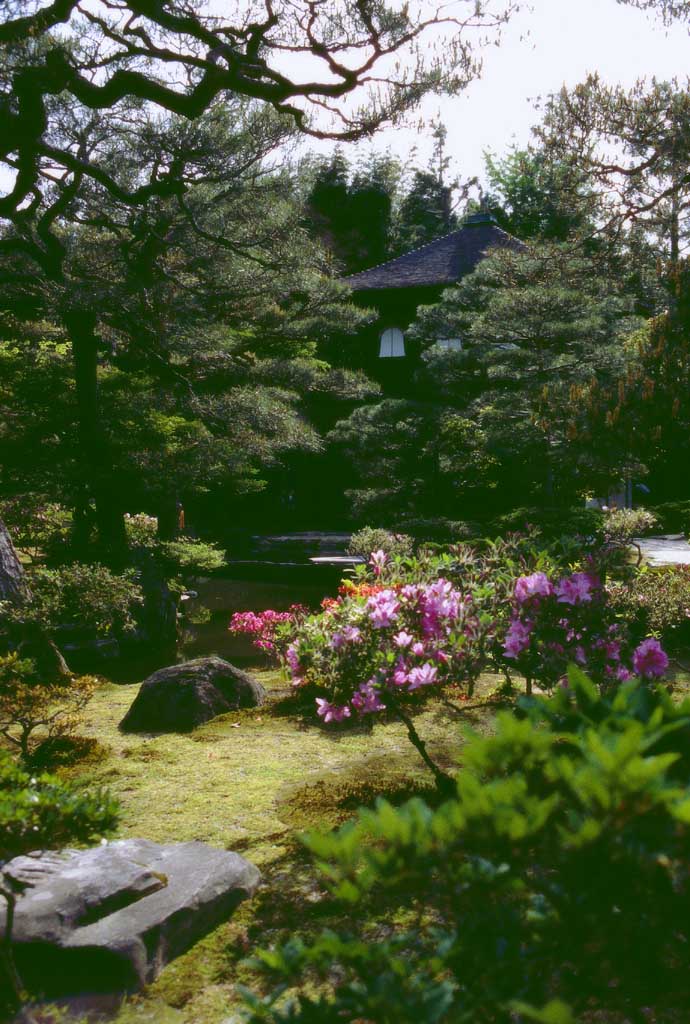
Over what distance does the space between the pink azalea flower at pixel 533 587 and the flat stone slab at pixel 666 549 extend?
1019 centimetres

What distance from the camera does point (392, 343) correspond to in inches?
883

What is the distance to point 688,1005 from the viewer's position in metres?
2.81

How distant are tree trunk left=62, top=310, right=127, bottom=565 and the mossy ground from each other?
170 inches

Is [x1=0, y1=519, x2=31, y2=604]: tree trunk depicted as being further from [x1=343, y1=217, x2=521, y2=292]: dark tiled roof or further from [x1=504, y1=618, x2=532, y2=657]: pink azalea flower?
[x1=343, y1=217, x2=521, y2=292]: dark tiled roof

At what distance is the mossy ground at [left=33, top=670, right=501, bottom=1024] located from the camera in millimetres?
3145

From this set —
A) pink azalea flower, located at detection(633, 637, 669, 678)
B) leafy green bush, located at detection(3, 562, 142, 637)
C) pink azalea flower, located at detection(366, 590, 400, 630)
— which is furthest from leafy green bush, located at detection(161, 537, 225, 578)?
pink azalea flower, located at detection(633, 637, 669, 678)

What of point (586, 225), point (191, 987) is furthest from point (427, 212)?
point (191, 987)

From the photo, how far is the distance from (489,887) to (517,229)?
119ft

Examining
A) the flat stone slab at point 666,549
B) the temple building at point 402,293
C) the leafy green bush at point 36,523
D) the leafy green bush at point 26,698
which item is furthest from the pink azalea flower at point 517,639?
the temple building at point 402,293

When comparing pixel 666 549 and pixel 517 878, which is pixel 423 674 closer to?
pixel 517 878

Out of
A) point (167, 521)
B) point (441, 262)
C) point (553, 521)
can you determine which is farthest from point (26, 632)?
point (441, 262)

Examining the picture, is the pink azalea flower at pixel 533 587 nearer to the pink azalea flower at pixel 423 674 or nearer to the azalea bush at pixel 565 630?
the azalea bush at pixel 565 630

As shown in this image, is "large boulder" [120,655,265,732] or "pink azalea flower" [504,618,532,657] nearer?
"pink azalea flower" [504,618,532,657]

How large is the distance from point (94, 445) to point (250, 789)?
23.6ft
